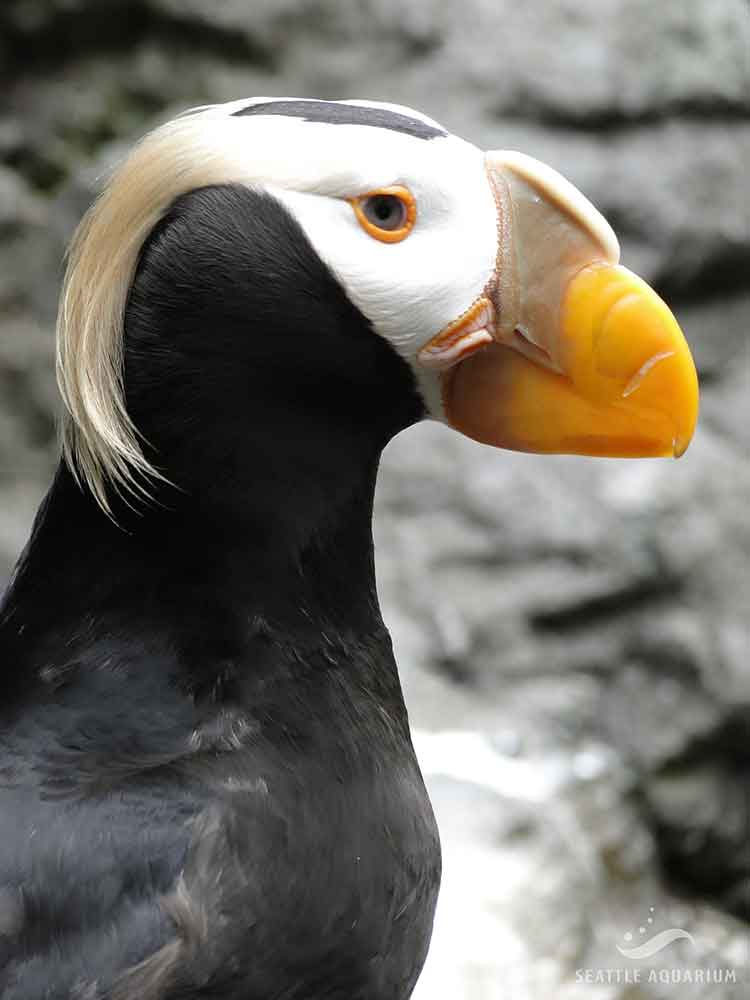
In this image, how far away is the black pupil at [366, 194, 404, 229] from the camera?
162 centimetres

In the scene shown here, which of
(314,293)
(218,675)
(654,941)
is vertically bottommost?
(654,941)

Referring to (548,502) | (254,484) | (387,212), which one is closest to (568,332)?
(387,212)

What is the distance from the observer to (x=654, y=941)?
10.6 ft

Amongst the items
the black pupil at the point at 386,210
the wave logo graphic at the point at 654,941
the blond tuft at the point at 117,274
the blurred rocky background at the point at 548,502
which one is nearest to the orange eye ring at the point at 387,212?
the black pupil at the point at 386,210

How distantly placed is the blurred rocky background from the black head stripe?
5.75ft

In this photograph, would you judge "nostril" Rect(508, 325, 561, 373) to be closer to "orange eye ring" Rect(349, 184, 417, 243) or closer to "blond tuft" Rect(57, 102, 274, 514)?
"orange eye ring" Rect(349, 184, 417, 243)

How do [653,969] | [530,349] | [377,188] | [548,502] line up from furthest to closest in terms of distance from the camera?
[548,502] < [653,969] < [530,349] < [377,188]

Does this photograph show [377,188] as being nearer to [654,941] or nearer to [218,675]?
[218,675]

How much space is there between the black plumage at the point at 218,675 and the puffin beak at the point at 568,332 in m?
0.12

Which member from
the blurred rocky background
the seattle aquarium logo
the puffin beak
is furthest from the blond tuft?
the seattle aquarium logo

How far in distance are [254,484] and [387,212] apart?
33cm

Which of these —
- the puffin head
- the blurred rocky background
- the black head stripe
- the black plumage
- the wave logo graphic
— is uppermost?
the black head stripe

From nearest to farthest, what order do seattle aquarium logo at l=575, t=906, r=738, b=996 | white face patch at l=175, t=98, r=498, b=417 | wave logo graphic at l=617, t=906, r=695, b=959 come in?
white face patch at l=175, t=98, r=498, b=417
seattle aquarium logo at l=575, t=906, r=738, b=996
wave logo graphic at l=617, t=906, r=695, b=959

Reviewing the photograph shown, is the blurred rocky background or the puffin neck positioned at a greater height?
the puffin neck
